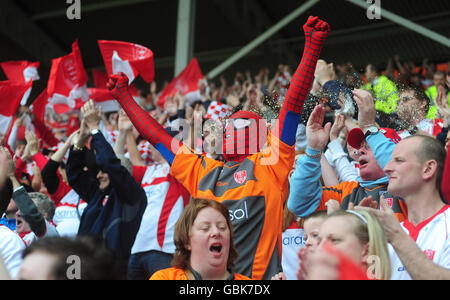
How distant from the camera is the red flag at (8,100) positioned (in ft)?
19.3

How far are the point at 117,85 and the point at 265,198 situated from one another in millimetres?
1270

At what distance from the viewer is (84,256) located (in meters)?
1.81

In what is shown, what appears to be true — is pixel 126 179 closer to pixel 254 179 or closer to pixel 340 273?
pixel 254 179

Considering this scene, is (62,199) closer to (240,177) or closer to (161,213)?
(161,213)

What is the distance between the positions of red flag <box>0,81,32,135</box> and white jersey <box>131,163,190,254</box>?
6.74ft

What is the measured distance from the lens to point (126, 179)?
399 cm

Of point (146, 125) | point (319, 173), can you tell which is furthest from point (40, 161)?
point (319, 173)

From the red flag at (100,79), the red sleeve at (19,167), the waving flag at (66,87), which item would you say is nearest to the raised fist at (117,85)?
the red sleeve at (19,167)

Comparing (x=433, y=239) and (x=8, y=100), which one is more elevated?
(x=8, y=100)

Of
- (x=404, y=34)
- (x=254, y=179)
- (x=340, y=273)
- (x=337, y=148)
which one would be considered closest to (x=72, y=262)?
(x=340, y=273)

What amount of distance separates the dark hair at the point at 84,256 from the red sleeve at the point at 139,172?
310cm

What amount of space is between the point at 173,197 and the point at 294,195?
69.2 inches

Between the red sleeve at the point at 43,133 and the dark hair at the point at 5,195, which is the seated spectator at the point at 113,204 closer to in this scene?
the dark hair at the point at 5,195
